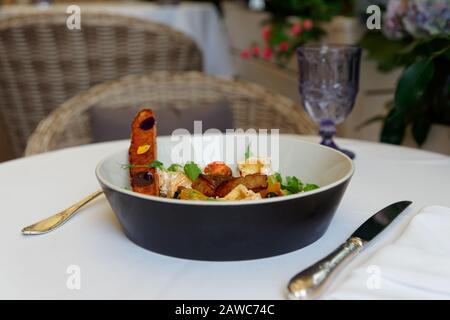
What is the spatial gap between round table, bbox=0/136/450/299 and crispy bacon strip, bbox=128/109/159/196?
0.06m

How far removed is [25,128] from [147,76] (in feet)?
2.83

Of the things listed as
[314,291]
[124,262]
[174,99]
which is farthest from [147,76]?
[314,291]

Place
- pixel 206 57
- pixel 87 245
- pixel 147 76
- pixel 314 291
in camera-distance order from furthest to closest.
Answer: pixel 206 57 < pixel 147 76 < pixel 87 245 < pixel 314 291

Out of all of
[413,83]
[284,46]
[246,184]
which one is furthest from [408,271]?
[284,46]

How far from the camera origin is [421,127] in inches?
50.6

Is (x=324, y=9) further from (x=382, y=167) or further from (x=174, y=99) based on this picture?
(x=382, y=167)

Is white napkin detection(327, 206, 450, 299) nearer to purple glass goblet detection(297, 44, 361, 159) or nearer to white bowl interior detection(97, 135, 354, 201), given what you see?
white bowl interior detection(97, 135, 354, 201)

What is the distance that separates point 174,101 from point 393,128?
0.59m

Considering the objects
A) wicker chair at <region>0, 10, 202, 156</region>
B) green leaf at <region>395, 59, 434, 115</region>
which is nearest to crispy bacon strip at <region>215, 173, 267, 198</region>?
green leaf at <region>395, 59, 434, 115</region>

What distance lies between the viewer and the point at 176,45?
2.06m

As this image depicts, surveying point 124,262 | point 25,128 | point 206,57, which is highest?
point 124,262

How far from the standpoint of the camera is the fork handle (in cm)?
61

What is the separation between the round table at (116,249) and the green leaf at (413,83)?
0.79 feet

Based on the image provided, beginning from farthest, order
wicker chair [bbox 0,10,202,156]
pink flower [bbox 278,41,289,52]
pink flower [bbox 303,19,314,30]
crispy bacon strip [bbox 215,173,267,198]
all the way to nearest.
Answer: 1. pink flower [bbox 278,41,289,52]
2. pink flower [bbox 303,19,314,30]
3. wicker chair [bbox 0,10,202,156]
4. crispy bacon strip [bbox 215,173,267,198]
